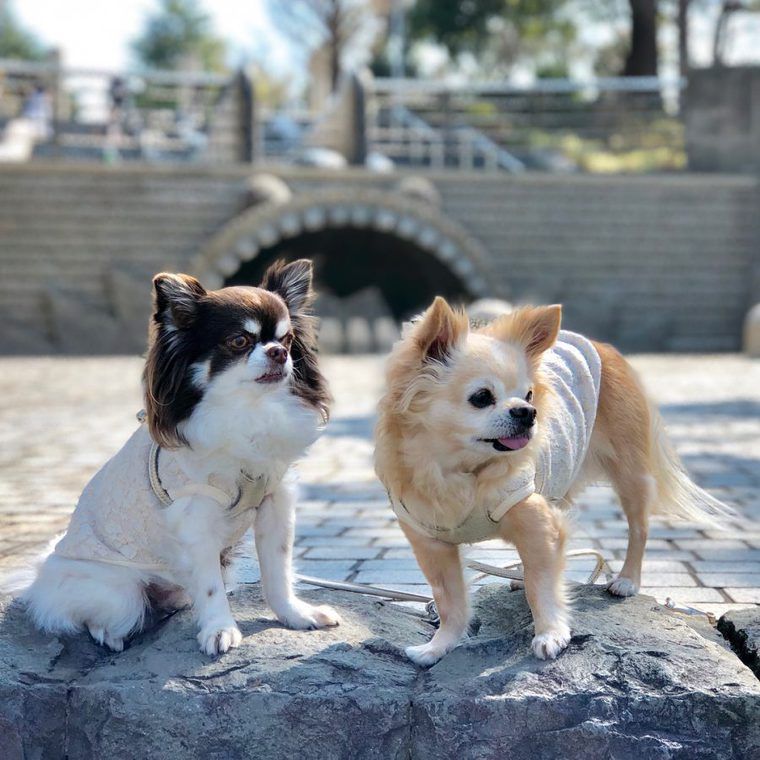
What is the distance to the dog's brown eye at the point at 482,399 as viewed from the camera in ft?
9.95

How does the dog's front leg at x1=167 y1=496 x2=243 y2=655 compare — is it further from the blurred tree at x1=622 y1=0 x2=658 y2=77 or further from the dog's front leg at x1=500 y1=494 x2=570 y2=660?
the blurred tree at x1=622 y1=0 x2=658 y2=77

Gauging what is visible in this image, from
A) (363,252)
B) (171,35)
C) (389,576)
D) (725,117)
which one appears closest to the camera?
(389,576)

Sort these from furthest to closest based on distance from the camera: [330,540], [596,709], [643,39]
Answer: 1. [643,39]
2. [330,540]
3. [596,709]

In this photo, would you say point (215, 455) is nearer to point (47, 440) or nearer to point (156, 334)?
point (156, 334)

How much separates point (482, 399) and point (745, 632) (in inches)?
47.0

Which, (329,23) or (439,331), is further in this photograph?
(329,23)

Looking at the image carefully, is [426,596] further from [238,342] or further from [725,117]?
[725,117]

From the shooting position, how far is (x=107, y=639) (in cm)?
344

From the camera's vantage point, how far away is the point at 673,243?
21.2 m

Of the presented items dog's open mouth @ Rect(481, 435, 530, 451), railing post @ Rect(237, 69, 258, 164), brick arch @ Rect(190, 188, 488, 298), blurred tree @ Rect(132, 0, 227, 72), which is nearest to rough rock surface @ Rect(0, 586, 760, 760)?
dog's open mouth @ Rect(481, 435, 530, 451)

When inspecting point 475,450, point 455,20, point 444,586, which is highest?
point 455,20

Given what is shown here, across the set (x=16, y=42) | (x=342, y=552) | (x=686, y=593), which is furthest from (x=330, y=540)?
(x=16, y=42)

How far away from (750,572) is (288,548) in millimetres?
2281

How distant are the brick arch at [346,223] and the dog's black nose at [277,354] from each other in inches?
607
